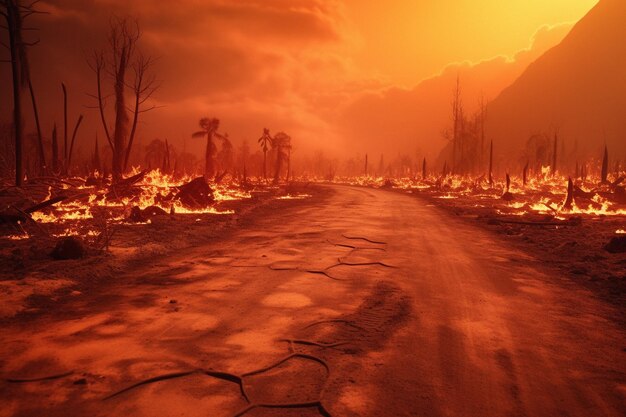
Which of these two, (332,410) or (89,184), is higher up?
(89,184)

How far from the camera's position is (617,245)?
897 centimetres

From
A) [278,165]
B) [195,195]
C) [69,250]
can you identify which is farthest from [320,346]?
[278,165]

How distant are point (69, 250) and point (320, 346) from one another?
5.91m

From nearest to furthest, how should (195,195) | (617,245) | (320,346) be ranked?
(320,346), (617,245), (195,195)

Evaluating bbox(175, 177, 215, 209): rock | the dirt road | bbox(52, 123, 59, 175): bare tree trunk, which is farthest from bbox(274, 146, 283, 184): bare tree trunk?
the dirt road

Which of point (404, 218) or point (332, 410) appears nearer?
point (332, 410)

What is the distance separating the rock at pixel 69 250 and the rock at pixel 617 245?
11677 mm

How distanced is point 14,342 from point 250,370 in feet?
8.85

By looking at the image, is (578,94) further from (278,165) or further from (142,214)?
(142,214)

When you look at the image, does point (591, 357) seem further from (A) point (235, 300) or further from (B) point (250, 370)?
(A) point (235, 300)

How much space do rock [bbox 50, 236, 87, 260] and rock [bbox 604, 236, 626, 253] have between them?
38.3ft

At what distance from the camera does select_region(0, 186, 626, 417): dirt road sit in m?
2.96

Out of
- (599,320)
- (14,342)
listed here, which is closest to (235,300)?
(14,342)

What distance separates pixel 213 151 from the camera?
2213 inches
